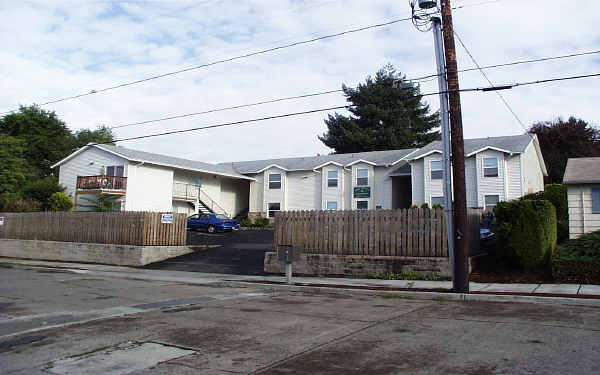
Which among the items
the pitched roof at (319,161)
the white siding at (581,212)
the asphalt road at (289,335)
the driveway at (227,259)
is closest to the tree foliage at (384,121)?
the pitched roof at (319,161)

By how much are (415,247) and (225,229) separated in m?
18.8

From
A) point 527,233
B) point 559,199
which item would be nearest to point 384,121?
point 559,199

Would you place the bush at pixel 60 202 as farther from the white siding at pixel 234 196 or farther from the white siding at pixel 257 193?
the white siding at pixel 257 193

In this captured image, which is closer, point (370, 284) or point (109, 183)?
point (370, 284)

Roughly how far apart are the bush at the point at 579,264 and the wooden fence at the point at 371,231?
3.19m

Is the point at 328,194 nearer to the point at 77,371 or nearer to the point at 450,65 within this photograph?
the point at 450,65

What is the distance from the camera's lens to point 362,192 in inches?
1453

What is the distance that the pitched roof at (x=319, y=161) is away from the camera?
3794cm

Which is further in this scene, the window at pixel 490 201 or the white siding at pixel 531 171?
the white siding at pixel 531 171

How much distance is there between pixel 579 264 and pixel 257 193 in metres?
31.5

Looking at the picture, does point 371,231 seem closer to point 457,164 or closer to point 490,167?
point 457,164

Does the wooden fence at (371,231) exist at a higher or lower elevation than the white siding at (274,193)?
lower

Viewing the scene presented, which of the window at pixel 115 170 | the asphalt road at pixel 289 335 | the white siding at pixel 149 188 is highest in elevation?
the window at pixel 115 170

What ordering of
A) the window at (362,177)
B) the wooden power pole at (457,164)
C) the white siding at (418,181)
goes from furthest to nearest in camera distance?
1. the window at (362,177)
2. the white siding at (418,181)
3. the wooden power pole at (457,164)
